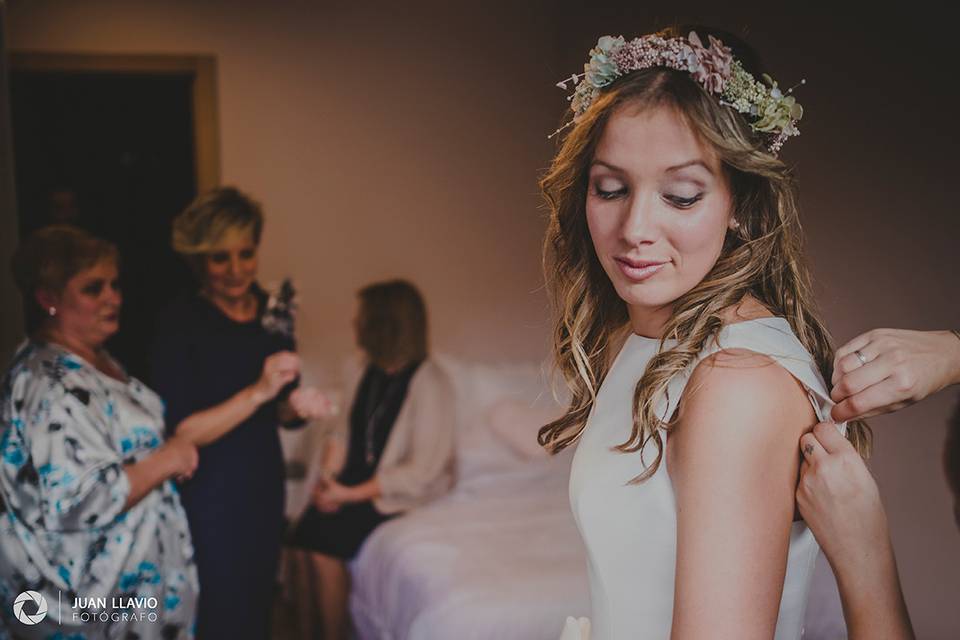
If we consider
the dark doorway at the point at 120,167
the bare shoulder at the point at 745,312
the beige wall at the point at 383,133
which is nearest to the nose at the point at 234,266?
the dark doorway at the point at 120,167

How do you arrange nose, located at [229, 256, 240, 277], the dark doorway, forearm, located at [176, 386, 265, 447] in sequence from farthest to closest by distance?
the dark doorway
nose, located at [229, 256, 240, 277]
forearm, located at [176, 386, 265, 447]

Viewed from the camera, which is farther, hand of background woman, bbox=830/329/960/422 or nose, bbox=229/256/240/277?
nose, bbox=229/256/240/277

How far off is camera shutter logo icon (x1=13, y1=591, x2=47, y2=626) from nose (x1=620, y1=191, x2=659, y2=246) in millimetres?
1720

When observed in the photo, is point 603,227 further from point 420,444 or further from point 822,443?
point 420,444

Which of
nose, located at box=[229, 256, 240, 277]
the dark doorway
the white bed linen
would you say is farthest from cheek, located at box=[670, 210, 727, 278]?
the dark doorway

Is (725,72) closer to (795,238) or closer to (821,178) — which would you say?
(795,238)

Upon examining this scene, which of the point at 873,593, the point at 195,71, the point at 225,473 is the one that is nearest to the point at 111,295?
the point at 225,473

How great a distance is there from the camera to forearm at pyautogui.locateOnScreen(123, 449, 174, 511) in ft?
6.84

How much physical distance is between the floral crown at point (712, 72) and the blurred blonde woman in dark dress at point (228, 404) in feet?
5.00

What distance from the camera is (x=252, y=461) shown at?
2490 mm

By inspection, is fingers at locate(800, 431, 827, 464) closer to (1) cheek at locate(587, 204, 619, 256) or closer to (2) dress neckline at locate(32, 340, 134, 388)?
(1) cheek at locate(587, 204, 619, 256)

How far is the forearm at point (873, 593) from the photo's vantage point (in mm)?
1012

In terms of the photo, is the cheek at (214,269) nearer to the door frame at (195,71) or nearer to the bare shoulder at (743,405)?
the door frame at (195,71)

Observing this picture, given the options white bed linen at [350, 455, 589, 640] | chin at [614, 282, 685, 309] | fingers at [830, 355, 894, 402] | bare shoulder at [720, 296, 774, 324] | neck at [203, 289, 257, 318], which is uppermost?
chin at [614, 282, 685, 309]
